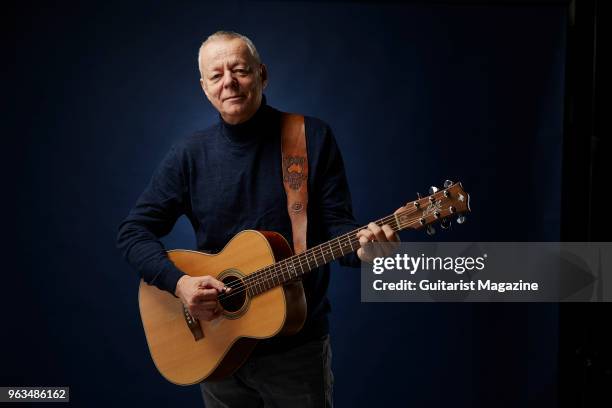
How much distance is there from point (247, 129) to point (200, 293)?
1.79 feet

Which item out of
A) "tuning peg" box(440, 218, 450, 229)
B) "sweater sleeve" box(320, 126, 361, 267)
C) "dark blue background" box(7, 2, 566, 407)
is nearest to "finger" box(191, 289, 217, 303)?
"sweater sleeve" box(320, 126, 361, 267)

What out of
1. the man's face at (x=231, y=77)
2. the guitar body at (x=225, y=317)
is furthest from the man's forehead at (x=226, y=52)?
the guitar body at (x=225, y=317)

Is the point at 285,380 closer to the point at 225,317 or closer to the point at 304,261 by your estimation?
the point at 225,317

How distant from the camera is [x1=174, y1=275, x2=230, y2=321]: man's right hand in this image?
2.06 metres

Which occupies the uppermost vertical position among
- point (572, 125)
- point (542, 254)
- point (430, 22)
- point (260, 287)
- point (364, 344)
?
point (430, 22)

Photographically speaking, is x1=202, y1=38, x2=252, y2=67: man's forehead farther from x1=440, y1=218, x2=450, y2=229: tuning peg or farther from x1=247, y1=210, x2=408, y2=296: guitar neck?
x1=440, y1=218, x2=450, y2=229: tuning peg

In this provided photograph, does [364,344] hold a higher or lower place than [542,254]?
lower

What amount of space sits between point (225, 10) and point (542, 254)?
2.01m

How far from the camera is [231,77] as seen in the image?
6.83 feet

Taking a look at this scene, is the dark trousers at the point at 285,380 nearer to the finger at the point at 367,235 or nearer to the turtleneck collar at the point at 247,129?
the finger at the point at 367,235

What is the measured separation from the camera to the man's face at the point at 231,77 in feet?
6.86

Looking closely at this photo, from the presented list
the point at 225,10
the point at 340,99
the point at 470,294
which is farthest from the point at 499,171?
the point at 225,10

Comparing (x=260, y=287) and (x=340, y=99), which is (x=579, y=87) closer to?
(x=340, y=99)

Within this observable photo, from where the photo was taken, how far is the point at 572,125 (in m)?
3.28
